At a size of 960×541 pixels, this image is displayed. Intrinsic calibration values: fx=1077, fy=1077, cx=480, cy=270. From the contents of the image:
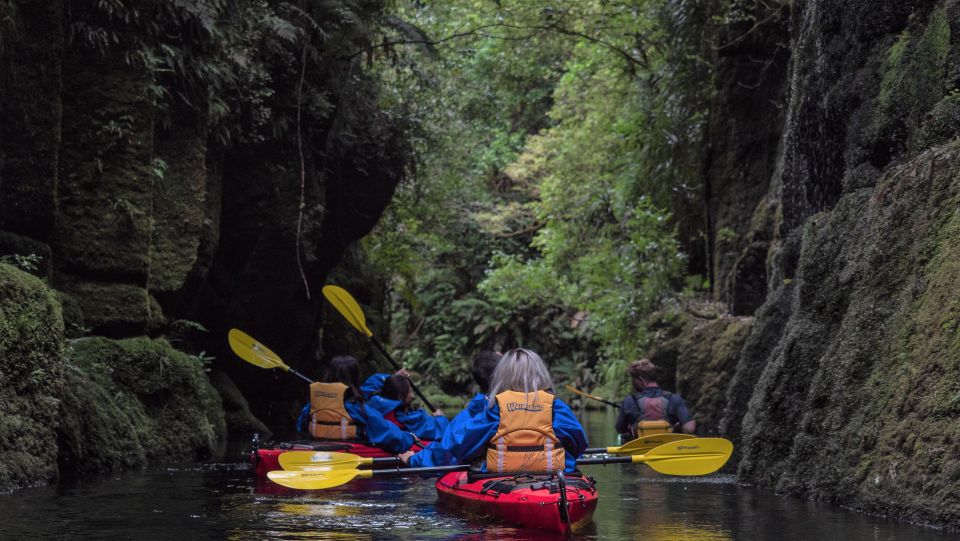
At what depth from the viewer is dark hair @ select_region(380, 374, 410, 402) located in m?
10.8

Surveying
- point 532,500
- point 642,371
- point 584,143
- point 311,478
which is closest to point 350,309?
point 642,371

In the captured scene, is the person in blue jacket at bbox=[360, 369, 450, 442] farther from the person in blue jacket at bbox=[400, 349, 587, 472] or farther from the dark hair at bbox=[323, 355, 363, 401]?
the person in blue jacket at bbox=[400, 349, 587, 472]

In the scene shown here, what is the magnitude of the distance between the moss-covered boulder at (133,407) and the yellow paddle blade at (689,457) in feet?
16.7

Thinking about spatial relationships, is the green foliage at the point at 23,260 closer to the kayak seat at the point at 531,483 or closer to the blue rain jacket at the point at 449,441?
the blue rain jacket at the point at 449,441

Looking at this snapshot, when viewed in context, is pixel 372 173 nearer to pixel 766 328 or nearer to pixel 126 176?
pixel 126 176

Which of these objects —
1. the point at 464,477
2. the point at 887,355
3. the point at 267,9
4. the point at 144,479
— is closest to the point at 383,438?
the point at 144,479

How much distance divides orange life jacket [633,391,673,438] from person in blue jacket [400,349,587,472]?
3629 mm

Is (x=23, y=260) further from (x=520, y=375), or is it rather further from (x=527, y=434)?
(x=527, y=434)

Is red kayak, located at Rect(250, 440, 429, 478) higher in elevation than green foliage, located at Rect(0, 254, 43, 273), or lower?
lower

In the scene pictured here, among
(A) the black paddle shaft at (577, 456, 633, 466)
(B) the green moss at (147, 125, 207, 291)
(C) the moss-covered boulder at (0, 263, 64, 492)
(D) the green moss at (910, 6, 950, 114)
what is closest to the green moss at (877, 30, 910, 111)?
(D) the green moss at (910, 6, 950, 114)

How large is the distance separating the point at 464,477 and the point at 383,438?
10.5 ft

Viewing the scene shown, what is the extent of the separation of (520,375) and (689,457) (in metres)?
1.92

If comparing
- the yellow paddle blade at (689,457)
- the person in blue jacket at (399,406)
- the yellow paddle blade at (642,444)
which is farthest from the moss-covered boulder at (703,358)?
the yellow paddle blade at (689,457)

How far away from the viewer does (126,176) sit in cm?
1170
